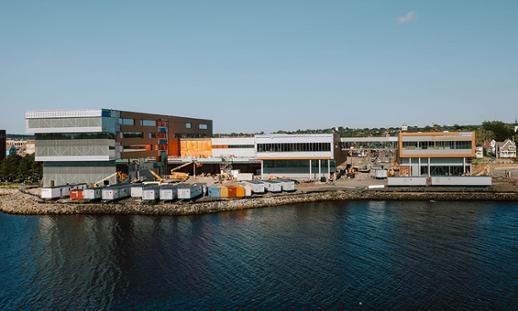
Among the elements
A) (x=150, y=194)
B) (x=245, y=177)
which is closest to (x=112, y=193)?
(x=150, y=194)

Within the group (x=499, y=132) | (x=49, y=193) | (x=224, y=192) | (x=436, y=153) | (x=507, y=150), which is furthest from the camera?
(x=499, y=132)

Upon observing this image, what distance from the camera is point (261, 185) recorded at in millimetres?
55281

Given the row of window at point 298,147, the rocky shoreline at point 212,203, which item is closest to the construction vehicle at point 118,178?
the rocky shoreline at point 212,203

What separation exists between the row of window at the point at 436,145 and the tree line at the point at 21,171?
66790 millimetres

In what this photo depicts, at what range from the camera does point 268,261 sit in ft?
100

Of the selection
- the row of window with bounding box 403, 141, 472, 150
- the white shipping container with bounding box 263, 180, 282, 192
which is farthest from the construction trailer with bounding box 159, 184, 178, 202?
the row of window with bounding box 403, 141, 472, 150

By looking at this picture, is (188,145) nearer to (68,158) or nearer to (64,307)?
(68,158)

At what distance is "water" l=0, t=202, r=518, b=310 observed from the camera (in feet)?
79.8

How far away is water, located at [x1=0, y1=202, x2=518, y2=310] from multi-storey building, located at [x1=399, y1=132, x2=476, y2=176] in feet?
59.0

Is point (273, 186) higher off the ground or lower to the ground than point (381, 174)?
lower

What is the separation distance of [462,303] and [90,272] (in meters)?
24.6

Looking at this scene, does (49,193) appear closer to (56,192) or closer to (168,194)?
(56,192)

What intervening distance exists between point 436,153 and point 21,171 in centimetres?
7365

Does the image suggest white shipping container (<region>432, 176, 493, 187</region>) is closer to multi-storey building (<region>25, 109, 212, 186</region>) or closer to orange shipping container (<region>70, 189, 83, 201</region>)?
multi-storey building (<region>25, 109, 212, 186</region>)
